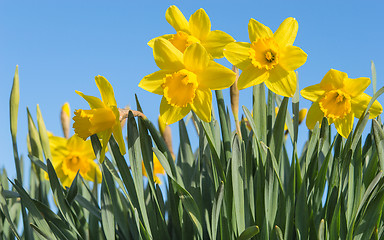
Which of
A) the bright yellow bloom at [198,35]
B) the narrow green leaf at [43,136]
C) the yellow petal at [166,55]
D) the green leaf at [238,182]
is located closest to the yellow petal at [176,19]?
the bright yellow bloom at [198,35]

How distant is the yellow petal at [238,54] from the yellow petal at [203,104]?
125mm

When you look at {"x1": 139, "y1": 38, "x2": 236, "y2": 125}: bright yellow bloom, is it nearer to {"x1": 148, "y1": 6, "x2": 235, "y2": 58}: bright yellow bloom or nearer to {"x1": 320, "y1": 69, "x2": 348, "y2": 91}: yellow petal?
{"x1": 148, "y1": 6, "x2": 235, "y2": 58}: bright yellow bloom

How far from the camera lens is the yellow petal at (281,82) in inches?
49.4

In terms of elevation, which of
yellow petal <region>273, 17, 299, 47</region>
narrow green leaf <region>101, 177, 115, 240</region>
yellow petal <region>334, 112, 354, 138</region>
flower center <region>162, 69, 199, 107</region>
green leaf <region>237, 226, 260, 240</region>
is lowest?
green leaf <region>237, 226, 260, 240</region>

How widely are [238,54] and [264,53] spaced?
0.25 feet

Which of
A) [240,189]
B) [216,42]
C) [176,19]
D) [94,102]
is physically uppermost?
[176,19]

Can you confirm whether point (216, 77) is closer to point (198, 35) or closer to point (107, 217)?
point (198, 35)

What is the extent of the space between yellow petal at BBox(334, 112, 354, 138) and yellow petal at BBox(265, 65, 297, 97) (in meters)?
0.22

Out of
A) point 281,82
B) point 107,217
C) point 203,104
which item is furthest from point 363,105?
point 107,217

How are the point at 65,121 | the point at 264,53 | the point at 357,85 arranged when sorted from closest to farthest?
the point at 264,53 → the point at 357,85 → the point at 65,121

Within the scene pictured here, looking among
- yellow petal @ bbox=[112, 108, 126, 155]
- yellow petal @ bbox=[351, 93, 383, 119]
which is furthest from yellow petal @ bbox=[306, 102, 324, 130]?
yellow petal @ bbox=[112, 108, 126, 155]

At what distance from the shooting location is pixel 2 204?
145 centimetres

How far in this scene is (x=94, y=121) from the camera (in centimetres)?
121

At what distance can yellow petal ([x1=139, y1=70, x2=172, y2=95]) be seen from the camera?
1.22 m
